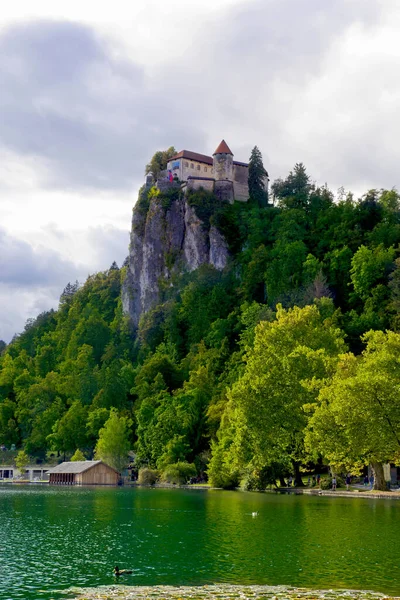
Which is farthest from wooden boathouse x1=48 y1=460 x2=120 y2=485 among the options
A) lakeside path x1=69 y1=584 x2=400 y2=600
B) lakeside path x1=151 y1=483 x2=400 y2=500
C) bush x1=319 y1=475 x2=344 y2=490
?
lakeside path x1=69 y1=584 x2=400 y2=600

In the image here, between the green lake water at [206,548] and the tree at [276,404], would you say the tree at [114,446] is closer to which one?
the tree at [276,404]

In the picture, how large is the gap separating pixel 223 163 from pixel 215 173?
2.66 m

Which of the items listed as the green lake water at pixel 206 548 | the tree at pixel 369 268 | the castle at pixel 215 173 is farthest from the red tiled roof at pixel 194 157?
the green lake water at pixel 206 548

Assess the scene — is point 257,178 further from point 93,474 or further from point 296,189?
point 93,474

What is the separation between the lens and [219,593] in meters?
17.9

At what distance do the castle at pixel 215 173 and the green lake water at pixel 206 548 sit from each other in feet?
368

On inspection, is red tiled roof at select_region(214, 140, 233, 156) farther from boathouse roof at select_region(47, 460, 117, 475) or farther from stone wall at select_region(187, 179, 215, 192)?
boathouse roof at select_region(47, 460, 117, 475)

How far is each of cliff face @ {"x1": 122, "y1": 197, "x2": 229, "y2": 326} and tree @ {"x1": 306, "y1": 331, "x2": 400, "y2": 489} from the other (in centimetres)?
8931

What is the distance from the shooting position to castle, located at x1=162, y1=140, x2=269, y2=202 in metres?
150

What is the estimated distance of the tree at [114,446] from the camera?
113562mm

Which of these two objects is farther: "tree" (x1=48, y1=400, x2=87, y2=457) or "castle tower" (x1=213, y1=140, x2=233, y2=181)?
"castle tower" (x1=213, y1=140, x2=233, y2=181)

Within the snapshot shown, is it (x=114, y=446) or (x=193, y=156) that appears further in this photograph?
(x=193, y=156)

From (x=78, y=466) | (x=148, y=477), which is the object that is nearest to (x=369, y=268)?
(x=148, y=477)

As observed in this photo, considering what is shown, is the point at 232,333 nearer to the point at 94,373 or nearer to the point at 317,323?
the point at 94,373
